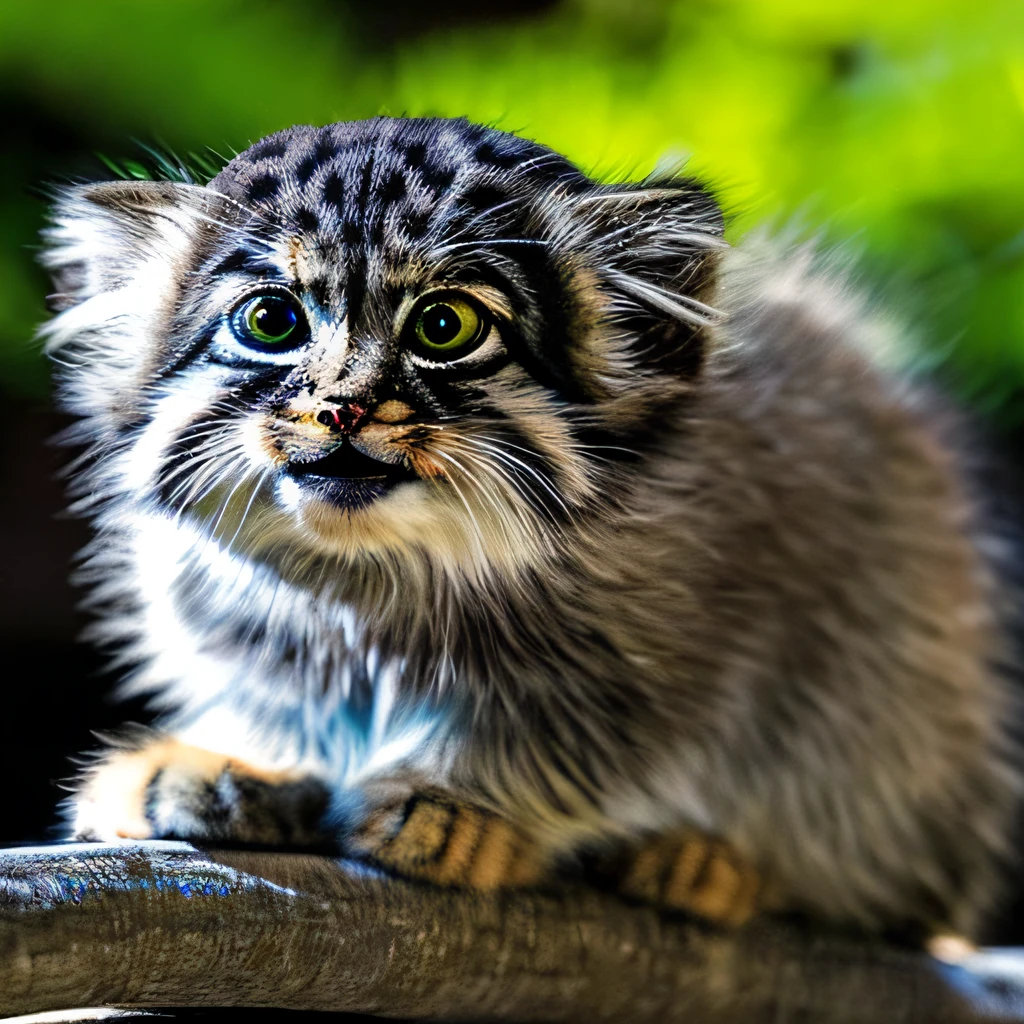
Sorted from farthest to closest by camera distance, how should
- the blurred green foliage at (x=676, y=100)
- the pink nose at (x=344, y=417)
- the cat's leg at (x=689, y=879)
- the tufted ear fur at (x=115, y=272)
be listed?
the cat's leg at (x=689, y=879) < the blurred green foliage at (x=676, y=100) < the tufted ear fur at (x=115, y=272) < the pink nose at (x=344, y=417)

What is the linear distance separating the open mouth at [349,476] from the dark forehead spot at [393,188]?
6.6 inches

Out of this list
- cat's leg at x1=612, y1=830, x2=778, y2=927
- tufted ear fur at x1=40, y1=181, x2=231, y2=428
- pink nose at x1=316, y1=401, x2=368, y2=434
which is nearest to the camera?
pink nose at x1=316, y1=401, x2=368, y2=434

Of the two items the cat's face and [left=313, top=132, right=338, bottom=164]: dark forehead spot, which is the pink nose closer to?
the cat's face

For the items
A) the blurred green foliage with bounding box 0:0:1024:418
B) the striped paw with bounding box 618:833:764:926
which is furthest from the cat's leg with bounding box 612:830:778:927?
the blurred green foliage with bounding box 0:0:1024:418

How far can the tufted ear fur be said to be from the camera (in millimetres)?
910

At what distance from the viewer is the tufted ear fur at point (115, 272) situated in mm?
910

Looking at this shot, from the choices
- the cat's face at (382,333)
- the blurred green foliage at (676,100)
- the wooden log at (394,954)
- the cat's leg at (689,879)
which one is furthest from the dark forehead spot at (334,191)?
the cat's leg at (689,879)

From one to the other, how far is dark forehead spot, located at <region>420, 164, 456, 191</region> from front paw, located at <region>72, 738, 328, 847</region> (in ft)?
1.69

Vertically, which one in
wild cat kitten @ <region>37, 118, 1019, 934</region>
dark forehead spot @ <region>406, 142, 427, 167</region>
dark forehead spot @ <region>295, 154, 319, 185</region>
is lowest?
wild cat kitten @ <region>37, 118, 1019, 934</region>

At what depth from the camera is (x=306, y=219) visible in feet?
2.78

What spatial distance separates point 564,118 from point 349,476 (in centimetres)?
41

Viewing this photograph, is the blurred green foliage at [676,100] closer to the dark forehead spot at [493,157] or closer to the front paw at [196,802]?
the dark forehead spot at [493,157]

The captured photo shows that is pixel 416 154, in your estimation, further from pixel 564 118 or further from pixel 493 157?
pixel 564 118

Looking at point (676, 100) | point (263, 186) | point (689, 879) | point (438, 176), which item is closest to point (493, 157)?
point (438, 176)
